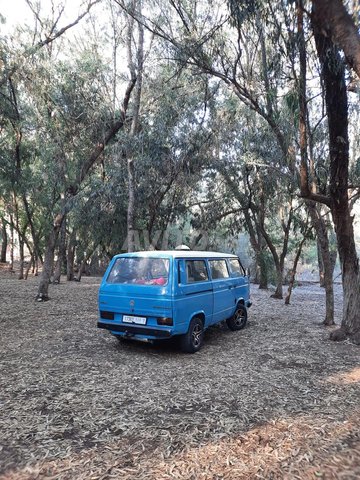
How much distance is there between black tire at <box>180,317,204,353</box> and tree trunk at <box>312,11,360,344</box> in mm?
2958

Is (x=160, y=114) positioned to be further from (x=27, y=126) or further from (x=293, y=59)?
(x=293, y=59)

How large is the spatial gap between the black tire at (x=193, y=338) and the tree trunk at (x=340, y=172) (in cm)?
296

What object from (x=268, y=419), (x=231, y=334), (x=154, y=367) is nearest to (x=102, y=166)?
(x=231, y=334)

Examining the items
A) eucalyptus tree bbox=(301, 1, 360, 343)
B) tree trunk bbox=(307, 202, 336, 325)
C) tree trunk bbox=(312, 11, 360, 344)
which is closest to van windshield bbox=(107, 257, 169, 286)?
eucalyptus tree bbox=(301, 1, 360, 343)

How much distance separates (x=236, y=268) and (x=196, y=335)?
244 cm

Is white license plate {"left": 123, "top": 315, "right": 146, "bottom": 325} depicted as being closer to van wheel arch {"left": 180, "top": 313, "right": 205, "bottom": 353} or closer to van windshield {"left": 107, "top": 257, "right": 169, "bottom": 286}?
van windshield {"left": 107, "top": 257, "right": 169, "bottom": 286}

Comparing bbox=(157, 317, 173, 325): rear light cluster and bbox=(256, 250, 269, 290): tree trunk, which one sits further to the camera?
bbox=(256, 250, 269, 290): tree trunk

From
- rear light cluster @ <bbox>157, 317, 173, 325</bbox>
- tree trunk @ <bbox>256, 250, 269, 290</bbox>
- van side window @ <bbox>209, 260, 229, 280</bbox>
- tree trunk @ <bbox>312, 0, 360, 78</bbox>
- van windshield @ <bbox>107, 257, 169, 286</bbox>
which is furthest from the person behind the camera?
tree trunk @ <bbox>256, 250, 269, 290</bbox>

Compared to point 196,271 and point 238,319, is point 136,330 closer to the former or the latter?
point 196,271

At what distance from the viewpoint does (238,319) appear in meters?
8.56

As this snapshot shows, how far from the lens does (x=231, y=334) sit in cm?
804

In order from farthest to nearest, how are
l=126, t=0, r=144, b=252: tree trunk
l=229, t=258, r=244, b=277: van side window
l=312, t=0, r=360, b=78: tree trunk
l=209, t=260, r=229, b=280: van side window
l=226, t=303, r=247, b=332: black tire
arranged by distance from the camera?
l=126, t=0, r=144, b=252: tree trunk < l=226, t=303, r=247, b=332: black tire < l=229, t=258, r=244, b=277: van side window < l=209, t=260, r=229, b=280: van side window < l=312, t=0, r=360, b=78: tree trunk

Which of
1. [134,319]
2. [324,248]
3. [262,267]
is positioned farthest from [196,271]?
[262,267]

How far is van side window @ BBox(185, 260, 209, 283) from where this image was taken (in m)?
6.39
